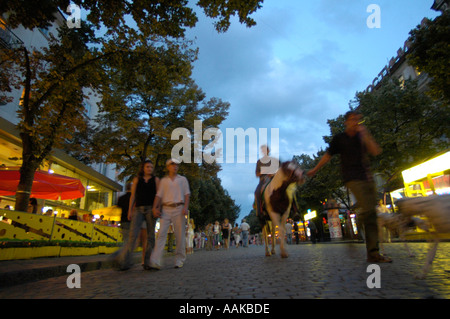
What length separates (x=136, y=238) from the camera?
5.46 metres

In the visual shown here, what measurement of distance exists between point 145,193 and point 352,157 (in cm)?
394

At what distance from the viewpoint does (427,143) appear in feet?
70.0

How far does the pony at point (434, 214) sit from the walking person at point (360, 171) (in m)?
0.82

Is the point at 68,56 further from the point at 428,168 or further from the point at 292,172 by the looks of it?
the point at 428,168

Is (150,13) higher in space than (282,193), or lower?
higher

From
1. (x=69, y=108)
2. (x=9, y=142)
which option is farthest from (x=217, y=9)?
(x=9, y=142)

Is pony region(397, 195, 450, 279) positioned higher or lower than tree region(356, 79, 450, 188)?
lower

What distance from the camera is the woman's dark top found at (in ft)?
18.5

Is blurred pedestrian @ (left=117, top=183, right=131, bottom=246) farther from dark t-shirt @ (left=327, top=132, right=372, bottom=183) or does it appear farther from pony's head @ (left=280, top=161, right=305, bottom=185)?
dark t-shirt @ (left=327, top=132, right=372, bottom=183)

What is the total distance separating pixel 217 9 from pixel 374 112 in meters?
20.7

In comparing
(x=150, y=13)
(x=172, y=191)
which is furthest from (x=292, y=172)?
(x=150, y=13)

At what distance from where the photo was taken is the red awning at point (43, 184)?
34.8 feet

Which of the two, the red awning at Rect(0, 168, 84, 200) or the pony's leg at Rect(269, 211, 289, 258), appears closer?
the pony's leg at Rect(269, 211, 289, 258)

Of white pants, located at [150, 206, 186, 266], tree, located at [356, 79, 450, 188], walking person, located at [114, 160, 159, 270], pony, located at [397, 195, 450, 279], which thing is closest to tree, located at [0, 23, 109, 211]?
walking person, located at [114, 160, 159, 270]
